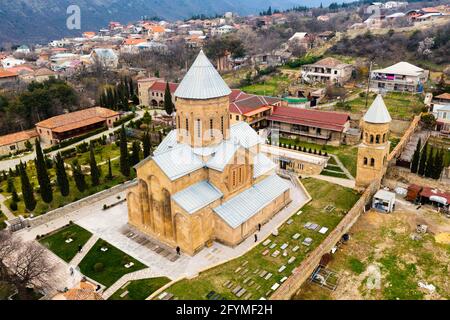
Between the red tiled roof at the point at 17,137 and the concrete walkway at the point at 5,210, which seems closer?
the concrete walkway at the point at 5,210

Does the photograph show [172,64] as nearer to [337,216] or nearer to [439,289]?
[337,216]

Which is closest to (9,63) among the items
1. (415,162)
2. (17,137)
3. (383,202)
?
(17,137)

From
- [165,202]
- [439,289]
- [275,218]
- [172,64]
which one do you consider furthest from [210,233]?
[172,64]

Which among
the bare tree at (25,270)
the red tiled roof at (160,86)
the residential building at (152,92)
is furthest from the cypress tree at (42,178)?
the residential building at (152,92)

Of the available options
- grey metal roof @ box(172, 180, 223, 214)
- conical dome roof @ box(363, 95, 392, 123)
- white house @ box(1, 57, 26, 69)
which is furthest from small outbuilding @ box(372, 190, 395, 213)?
white house @ box(1, 57, 26, 69)

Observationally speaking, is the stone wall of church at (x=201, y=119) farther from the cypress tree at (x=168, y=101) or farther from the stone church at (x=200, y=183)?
the cypress tree at (x=168, y=101)
